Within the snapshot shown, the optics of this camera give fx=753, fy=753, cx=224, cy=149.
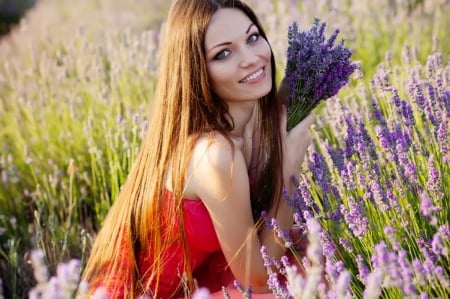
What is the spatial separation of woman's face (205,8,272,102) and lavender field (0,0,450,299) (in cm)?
32

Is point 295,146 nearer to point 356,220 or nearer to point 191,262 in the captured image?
point 191,262

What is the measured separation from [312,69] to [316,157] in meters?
0.32

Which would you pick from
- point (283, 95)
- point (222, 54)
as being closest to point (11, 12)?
point (283, 95)

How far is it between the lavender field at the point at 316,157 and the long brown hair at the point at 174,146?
0.58 feet

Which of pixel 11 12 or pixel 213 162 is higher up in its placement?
pixel 11 12

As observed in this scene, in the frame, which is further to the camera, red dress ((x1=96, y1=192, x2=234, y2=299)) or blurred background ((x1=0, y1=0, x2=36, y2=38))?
blurred background ((x1=0, y1=0, x2=36, y2=38))

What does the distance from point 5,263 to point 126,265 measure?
1.15m

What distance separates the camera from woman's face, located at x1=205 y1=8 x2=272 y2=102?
8.44 feet

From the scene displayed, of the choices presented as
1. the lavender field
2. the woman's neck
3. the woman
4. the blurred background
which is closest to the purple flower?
the lavender field

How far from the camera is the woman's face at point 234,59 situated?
2572 millimetres

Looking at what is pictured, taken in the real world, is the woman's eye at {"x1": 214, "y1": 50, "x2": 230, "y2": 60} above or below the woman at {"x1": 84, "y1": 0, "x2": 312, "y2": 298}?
above

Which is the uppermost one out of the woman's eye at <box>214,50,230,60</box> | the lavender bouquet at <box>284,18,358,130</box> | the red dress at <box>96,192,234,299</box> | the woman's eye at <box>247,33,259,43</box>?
the woman's eye at <box>247,33,259,43</box>

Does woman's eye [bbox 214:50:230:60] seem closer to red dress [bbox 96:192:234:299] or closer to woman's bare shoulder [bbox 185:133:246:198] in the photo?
woman's bare shoulder [bbox 185:133:246:198]

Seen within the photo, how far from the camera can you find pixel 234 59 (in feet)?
8.46
